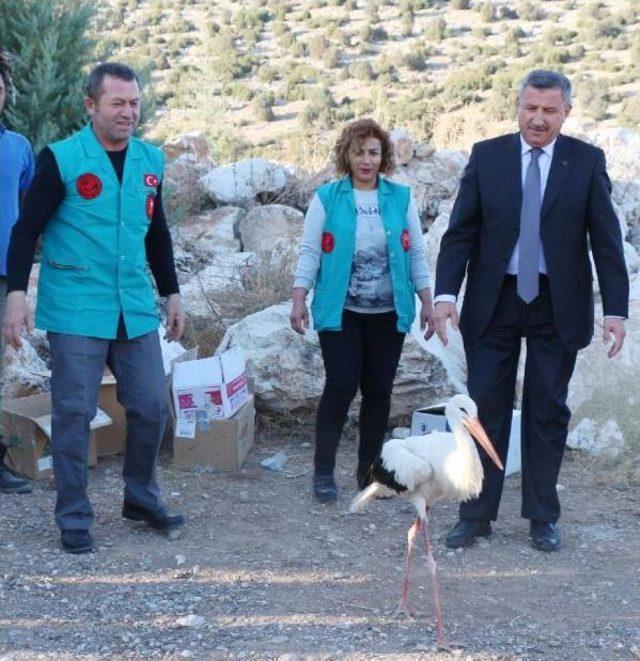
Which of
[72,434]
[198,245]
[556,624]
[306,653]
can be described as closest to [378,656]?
[306,653]

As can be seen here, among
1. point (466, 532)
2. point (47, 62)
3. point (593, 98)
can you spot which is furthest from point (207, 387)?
point (593, 98)

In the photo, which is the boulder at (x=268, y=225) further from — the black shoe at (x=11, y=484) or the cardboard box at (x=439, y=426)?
the black shoe at (x=11, y=484)

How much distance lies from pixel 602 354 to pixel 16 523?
4.02 m

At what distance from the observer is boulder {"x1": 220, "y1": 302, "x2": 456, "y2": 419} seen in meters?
7.03

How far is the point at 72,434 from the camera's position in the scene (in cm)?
484

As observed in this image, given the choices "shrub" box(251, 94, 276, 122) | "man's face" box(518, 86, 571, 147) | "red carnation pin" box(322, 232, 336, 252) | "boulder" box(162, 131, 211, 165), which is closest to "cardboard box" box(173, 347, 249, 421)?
"red carnation pin" box(322, 232, 336, 252)

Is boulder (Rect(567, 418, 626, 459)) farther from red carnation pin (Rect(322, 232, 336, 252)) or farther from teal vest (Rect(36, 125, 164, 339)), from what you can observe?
teal vest (Rect(36, 125, 164, 339))

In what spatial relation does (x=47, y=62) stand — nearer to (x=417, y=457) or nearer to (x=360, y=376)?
(x=360, y=376)

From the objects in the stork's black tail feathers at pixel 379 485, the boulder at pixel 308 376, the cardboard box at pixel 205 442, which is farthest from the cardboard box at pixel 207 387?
the stork's black tail feathers at pixel 379 485

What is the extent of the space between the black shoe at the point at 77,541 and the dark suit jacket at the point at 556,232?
194 cm

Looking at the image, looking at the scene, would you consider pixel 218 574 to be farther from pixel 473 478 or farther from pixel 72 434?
pixel 473 478

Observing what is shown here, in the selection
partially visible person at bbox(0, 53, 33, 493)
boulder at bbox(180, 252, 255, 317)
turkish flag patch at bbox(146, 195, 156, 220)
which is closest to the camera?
turkish flag patch at bbox(146, 195, 156, 220)

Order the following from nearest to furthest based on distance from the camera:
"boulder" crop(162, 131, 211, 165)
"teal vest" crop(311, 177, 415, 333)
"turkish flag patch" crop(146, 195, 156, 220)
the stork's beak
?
the stork's beak → "turkish flag patch" crop(146, 195, 156, 220) → "teal vest" crop(311, 177, 415, 333) → "boulder" crop(162, 131, 211, 165)

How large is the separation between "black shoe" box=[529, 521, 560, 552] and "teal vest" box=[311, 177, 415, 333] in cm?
118
